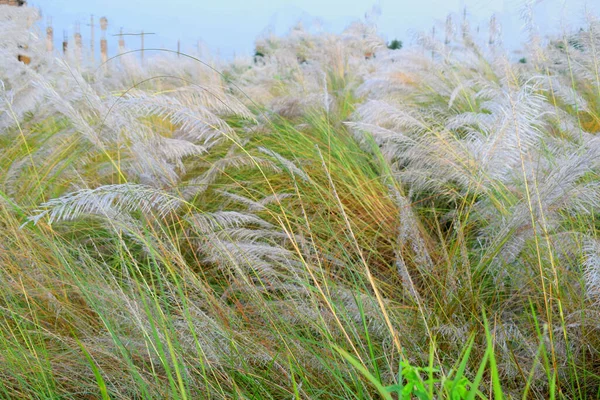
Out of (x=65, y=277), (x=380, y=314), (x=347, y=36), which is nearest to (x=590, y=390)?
(x=380, y=314)

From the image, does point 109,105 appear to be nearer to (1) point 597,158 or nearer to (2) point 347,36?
(1) point 597,158

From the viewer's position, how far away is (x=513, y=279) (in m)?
1.79

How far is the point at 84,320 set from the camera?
1.85 m

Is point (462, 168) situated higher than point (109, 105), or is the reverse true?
point (109, 105)

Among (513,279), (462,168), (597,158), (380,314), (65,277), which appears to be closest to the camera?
(597,158)

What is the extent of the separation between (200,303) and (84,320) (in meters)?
0.37

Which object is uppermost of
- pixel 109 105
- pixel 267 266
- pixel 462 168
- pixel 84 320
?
pixel 109 105

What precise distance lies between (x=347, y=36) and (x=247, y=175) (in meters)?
3.54

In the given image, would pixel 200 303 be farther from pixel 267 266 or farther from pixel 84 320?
pixel 84 320

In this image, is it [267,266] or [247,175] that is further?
[247,175]

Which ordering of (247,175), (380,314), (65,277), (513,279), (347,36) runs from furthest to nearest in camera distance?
(347,36)
(247,175)
(65,277)
(513,279)
(380,314)

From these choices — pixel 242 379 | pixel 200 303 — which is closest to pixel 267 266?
pixel 200 303

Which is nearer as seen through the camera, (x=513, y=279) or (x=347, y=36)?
(x=513, y=279)

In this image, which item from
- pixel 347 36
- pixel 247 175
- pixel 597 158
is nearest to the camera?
pixel 597 158
